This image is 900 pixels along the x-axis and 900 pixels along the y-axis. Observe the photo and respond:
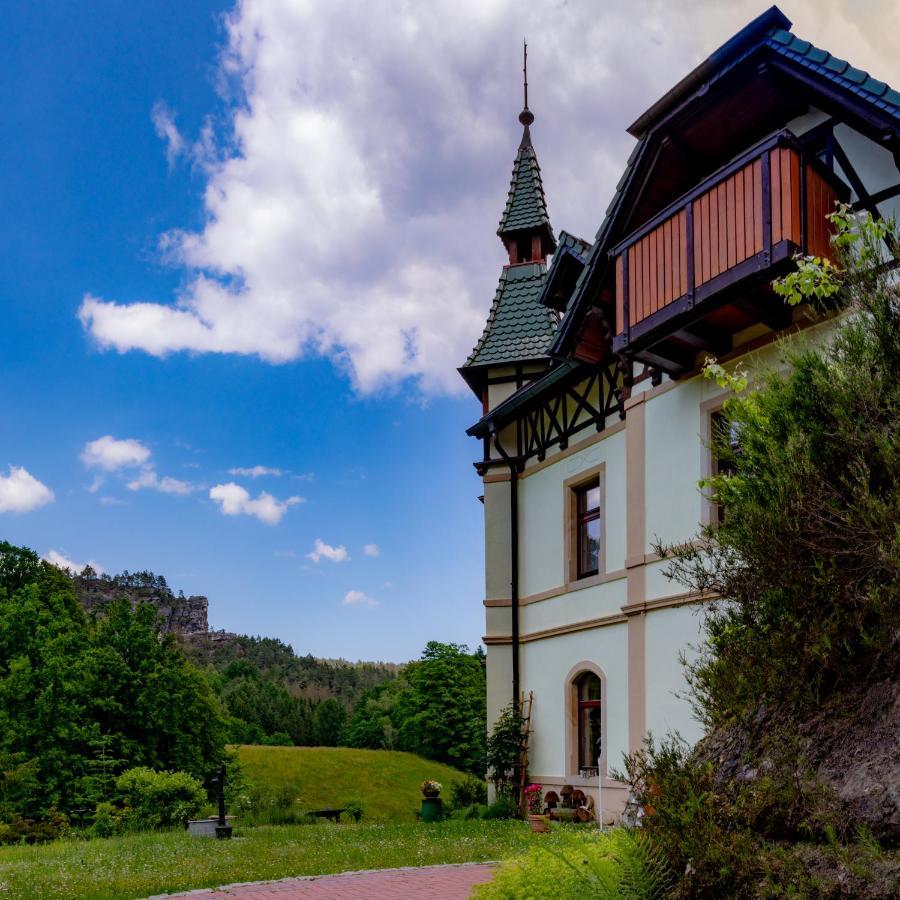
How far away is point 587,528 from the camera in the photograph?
16875mm

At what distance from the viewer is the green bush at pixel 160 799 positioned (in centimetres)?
1930

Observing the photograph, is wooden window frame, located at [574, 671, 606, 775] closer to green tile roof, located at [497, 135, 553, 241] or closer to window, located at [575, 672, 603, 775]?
window, located at [575, 672, 603, 775]

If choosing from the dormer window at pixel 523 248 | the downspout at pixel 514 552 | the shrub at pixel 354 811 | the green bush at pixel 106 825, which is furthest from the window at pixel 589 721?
the dormer window at pixel 523 248

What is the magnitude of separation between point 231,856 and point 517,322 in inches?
491

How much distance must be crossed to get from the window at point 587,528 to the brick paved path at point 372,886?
23.4 ft

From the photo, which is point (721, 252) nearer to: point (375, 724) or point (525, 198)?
point (525, 198)

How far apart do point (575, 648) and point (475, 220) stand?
486 inches

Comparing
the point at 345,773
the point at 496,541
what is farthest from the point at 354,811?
the point at 345,773

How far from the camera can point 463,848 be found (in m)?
11.8

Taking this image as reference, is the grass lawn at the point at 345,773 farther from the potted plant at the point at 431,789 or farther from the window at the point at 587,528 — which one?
the window at the point at 587,528

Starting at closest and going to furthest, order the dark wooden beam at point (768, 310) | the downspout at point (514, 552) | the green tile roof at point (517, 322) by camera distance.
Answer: the dark wooden beam at point (768, 310) < the downspout at point (514, 552) < the green tile roof at point (517, 322)

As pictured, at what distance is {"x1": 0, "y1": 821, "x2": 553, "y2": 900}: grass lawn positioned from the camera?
977 cm

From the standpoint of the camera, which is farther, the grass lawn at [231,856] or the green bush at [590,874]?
the grass lawn at [231,856]

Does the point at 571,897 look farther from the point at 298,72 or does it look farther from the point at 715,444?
the point at 298,72
